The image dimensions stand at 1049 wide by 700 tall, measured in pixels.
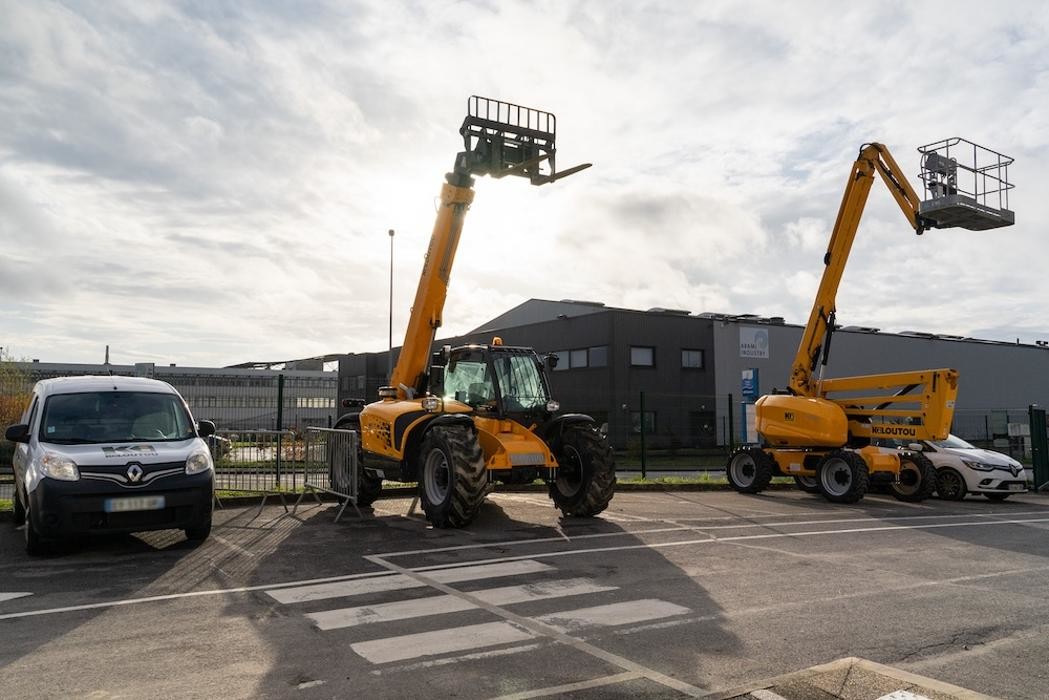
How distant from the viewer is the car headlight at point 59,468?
795cm

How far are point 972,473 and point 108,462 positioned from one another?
1593cm

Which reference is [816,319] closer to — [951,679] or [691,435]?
[951,679]

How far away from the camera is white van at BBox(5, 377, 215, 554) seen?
26.0 ft

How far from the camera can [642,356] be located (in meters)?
38.0

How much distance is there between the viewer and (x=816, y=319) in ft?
57.1

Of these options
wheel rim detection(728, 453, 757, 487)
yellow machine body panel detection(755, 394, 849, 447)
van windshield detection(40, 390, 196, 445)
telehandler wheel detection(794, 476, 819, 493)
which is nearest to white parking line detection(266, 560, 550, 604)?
van windshield detection(40, 390, 196, 445)

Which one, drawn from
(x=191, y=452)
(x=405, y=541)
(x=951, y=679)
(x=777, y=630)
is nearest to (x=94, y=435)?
(x=191, y=452)

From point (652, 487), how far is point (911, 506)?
5.17m

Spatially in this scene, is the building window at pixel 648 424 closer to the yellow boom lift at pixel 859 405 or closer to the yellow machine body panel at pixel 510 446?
the yellow boom lift at pixel 859 405

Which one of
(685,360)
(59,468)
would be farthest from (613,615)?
(685,360)

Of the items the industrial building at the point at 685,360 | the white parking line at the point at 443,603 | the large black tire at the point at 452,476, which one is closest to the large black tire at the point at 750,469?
the large black tire at the point at 452,476

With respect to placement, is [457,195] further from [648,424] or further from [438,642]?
[648,424]

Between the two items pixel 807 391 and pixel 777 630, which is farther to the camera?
pixel 807 391

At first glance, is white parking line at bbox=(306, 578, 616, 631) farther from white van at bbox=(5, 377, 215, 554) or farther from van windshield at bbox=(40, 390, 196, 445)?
van windshield at bbox=(40, 390, 196, 445)
